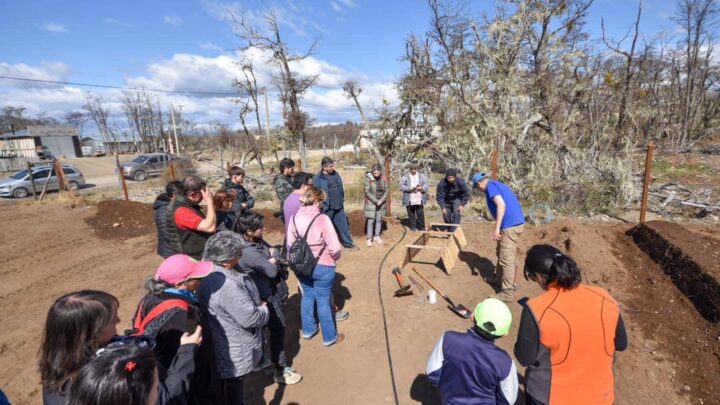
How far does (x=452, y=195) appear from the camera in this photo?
6.48m

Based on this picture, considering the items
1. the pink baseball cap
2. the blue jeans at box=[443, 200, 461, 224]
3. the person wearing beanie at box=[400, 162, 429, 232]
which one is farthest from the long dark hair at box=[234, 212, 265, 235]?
the blue jeans at box=[443, 200, 461, 224]

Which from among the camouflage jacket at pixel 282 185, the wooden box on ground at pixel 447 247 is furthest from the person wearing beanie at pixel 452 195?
the camouflage jacket at pixel 282 185

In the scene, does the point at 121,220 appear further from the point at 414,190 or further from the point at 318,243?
the point at 318,243

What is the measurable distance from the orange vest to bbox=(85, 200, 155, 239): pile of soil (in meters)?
9.75

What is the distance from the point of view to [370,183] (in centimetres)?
664

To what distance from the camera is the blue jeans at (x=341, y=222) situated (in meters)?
6.40

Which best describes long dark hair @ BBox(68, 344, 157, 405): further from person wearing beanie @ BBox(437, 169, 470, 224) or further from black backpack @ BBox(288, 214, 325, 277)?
person wearing beanie @ BBox(437, 169, 470, 224)

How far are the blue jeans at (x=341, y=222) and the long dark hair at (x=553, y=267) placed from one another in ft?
14.7

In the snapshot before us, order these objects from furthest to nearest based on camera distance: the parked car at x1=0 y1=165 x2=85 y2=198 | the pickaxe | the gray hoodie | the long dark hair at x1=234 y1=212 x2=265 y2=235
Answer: the parked car at x1=0 y1=165 x2=85 y2=198 < the pickaxe < the long dark hair at x1=234 y1=212 x2=265 y2=235 < the gray hoodie

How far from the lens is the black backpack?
3148 mm

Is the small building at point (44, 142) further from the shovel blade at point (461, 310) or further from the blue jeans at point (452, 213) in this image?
the shovel blade at point (461, 310)

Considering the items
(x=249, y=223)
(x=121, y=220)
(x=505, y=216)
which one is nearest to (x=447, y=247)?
(x=505, y=216)

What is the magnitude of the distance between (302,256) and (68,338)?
1.89 m

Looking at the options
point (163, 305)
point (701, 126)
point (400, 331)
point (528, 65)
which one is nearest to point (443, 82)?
point (528, 65)
